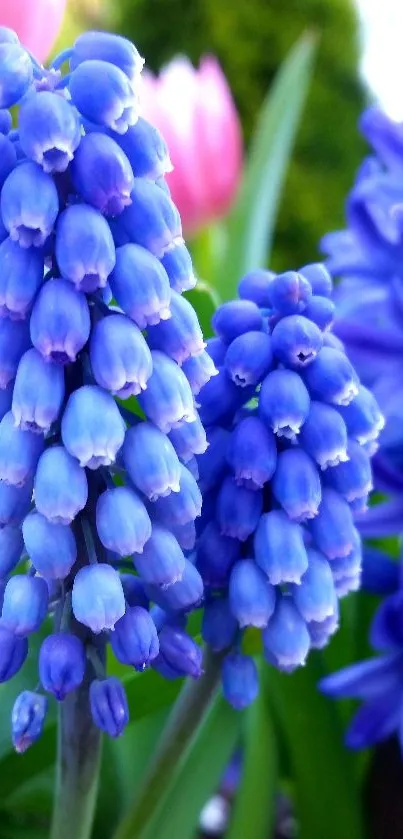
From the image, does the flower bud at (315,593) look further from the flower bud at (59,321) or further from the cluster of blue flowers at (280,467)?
the flower bud at (59,321)

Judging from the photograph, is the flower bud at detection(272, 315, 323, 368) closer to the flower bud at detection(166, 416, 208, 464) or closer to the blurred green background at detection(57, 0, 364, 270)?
the flower bud at detection(166, 416, 208, 464)

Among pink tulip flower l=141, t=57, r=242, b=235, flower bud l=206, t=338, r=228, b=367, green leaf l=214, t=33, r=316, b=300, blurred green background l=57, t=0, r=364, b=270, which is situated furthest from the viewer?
blurred green background l=57, t=0, r=364, b=270

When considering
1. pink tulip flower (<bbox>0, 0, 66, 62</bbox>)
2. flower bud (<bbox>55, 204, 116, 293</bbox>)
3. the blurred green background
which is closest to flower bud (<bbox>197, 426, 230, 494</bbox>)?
flower bud (<bbox>55, 204, 116, 293</bbox>)

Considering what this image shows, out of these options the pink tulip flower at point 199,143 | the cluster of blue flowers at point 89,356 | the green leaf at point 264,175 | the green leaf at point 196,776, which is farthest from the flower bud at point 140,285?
the pink tulip flower at point 199,143

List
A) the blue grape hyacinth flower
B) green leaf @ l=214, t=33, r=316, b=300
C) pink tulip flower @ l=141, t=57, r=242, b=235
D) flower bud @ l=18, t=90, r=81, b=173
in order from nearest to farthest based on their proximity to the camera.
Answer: flower bud @ l=18, t=90, r=81, b=173 → the blue grape hyacinth flower → green leaf @ l=214, t=33, r=316, b=300 → pink tulip flower @ l=141, t=57, r=242, b=235

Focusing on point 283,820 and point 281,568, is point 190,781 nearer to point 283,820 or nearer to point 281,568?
point 281,568

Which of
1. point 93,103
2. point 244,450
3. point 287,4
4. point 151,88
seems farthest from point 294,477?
point 287,4

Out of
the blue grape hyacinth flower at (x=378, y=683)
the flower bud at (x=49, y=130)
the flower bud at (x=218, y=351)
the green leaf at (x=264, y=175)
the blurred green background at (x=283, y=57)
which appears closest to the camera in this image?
the flower bud at (x=49, y=130)
